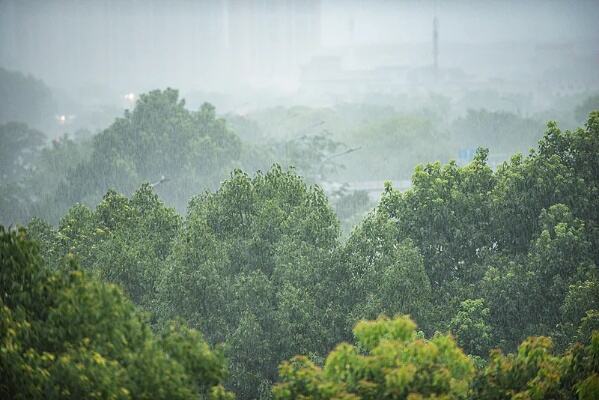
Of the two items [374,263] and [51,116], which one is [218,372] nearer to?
[374,263]

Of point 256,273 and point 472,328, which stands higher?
point 256,273

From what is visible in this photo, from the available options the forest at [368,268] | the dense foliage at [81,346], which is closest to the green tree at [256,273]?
the forest at [368,268]

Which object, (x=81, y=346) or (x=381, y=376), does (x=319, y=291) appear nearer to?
(x=381, y=376)

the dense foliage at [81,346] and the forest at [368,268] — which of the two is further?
the forest at [368,268]

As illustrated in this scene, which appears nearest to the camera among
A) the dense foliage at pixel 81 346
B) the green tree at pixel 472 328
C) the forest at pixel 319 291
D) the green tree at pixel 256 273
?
the dense foliage at pixel 81 346

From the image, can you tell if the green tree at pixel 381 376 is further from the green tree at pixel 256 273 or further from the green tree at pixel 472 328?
the green tree at pixel 256 273

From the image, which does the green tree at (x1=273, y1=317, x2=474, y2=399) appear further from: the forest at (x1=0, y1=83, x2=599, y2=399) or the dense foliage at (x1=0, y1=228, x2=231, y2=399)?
the dense foliage at (x1=0, y1=228, x2=231, y2=399)

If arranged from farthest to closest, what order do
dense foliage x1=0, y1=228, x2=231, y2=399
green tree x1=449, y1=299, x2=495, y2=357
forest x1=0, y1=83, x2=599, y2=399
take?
green tree x1=449, y1=299, x2=495, y2=357, forest x1=0, y1=83, x2=599, y2=399, dense foliage x1=0, y1=228, x2=231, y2=399

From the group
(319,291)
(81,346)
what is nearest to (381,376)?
(81,346)

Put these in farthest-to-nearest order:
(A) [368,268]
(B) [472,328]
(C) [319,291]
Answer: (A) [368,268], (C) [319,291], (B) [472,328]

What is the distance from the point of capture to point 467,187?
78.9 ft

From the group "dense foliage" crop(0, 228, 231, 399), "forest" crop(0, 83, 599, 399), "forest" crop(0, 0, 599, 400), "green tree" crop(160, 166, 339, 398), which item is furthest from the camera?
"green tree" crop(160, 166, 339, 398)

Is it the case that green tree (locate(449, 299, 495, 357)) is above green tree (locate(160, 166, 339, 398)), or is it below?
below

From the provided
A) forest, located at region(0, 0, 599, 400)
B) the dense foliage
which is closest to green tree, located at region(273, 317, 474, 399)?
forest, located at region(0, 0, 599, 400)
